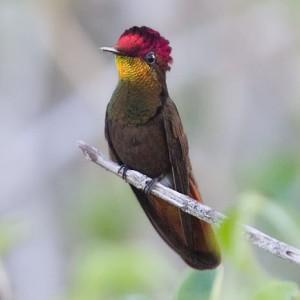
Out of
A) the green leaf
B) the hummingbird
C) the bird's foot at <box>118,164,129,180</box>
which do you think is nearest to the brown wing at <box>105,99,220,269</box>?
the hummingbird

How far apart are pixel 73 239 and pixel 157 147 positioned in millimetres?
3412

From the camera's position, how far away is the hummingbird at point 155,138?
3375 mm

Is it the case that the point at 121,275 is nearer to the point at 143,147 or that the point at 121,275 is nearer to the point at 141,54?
the point at 143,147

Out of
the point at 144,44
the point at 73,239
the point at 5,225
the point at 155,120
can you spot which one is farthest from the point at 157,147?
the point at 73,239

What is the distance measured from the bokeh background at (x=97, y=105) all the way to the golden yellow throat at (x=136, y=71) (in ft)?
8.45

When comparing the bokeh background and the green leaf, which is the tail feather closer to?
the green leaf

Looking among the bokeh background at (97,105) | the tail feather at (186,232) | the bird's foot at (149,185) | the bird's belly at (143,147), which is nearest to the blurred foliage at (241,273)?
the tail feather at (186,232)

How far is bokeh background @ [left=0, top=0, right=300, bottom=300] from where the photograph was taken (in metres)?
6.72

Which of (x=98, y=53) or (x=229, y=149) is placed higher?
(x=98, y=53)

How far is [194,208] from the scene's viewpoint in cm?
296

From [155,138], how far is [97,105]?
3469mm

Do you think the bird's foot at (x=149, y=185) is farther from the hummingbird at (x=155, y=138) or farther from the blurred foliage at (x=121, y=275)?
the blurred foliage at (x=121, y=275)

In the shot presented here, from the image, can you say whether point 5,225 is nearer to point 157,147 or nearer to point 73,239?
point 157,147

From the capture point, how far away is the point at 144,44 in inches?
131
